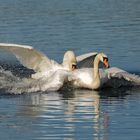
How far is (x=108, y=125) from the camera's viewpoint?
16.2m

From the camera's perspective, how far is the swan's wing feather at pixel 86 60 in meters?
24.0

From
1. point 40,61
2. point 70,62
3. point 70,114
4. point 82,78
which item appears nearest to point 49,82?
point 82,78

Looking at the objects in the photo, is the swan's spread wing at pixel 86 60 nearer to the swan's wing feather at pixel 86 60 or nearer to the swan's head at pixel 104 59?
the swan's wing feather at pixel 86 60

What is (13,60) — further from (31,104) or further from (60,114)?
(60,114)

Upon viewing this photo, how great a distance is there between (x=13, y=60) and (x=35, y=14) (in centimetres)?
1199

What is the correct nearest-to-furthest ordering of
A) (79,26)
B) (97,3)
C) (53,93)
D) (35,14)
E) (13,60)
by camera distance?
(53,93) → (13,60) → (79,26) → (35,14) → (97,3)

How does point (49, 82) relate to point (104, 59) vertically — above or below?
below

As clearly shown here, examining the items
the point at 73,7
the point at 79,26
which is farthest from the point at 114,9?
the point at 79,26

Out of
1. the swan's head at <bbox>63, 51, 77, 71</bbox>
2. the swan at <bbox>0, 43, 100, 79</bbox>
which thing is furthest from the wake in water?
the swan's head at <bbox>63, 51, 77, 71</bbox>

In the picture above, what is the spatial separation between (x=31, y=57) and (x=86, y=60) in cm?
190

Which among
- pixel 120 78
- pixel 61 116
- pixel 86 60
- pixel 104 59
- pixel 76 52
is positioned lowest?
pixel 61 116

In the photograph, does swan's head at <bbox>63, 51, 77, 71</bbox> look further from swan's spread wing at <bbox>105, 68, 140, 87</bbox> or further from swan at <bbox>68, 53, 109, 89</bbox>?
swan's spread wing at <bbox>105, 68, 140, 87</bbox>

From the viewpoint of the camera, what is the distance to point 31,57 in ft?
76.0

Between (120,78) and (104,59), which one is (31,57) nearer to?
(104,59)
